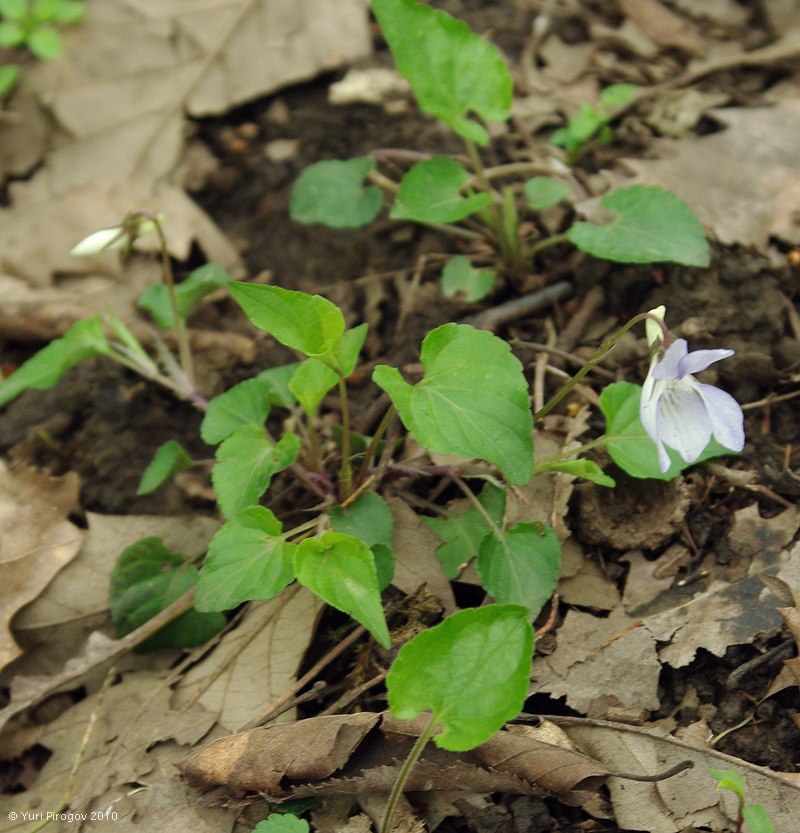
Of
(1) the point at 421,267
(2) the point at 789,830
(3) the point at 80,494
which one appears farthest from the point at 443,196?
(2) the point at 789,830

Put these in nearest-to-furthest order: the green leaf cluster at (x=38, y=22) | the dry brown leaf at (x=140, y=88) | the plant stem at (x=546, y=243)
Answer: the plant stem at (x=546, y=243) → the dry brown leaf at (x=140, y=88) → the green leaf cluster at (x=38, y=22)

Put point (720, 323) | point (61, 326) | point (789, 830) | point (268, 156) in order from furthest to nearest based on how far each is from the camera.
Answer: point (268, 156) → point (61, 326) → point (720, 323) → point (789, 830)

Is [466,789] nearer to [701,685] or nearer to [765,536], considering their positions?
[701,685]

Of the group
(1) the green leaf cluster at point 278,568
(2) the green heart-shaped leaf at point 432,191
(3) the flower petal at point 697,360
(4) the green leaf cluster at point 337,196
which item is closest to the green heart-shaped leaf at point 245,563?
(1) the green leaf cluster at point 278,568

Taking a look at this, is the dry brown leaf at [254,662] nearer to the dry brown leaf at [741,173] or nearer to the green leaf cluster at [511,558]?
the green leaf cluster at [511,558]

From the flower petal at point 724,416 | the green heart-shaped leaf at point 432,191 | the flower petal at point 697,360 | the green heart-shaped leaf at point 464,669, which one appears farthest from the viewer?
the green heart-shaped leaf at point 432,191

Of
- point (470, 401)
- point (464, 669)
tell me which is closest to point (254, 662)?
point (464, 669)

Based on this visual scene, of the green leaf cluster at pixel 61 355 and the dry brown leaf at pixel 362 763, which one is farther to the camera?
the green leaf cluster at pixel 61 355
